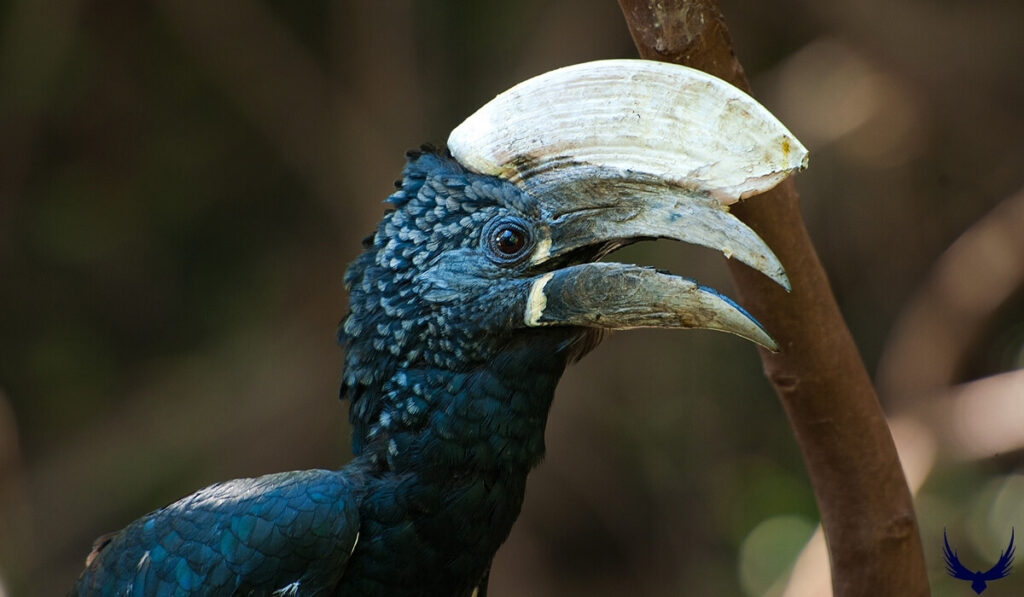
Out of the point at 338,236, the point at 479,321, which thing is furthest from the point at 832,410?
the point at 338,236

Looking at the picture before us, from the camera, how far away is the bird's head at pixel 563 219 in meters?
1.41

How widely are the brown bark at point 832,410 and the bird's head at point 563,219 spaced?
0.21 meters

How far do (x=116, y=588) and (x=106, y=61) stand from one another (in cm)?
351

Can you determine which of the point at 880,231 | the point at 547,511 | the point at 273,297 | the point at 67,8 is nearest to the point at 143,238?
the point at 273,297

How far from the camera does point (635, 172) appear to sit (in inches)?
58.3

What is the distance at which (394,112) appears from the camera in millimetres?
4348

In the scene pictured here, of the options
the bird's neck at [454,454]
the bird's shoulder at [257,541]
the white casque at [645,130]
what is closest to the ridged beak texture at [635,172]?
the white casque at [645,130]

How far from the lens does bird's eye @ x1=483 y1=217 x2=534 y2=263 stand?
5.20 feet

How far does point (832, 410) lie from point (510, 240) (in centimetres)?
61

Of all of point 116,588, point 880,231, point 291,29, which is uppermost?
point 291,29

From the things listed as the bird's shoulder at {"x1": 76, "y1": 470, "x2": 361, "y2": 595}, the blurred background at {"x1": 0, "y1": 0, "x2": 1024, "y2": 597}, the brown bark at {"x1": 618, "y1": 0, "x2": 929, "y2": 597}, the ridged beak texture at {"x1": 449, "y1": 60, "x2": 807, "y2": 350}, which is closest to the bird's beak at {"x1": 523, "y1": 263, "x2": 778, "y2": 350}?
the ridged beak texture at {"x1": 449, "y1": 60, "x2": 807, "y2": 350}

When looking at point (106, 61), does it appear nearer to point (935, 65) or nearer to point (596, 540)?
point (596, 540)

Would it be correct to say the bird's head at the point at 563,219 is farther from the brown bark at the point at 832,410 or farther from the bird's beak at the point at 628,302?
the brown bark at the point at 832,410

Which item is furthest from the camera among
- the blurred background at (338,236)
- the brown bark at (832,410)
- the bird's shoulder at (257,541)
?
the blurred background at (338,236)
